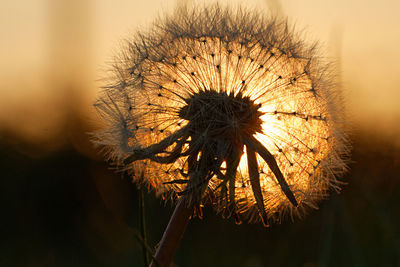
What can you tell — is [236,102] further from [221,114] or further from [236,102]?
[221,114]

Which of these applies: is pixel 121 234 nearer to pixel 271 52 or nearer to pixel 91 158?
pixel 91 158

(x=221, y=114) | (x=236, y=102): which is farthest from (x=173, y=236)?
(x=236, y=102)

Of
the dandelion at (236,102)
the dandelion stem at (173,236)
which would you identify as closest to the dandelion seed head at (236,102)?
the dandelion at (236,102)

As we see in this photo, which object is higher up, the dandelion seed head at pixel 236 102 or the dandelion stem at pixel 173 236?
the dandelion seed head at pixel 236 102

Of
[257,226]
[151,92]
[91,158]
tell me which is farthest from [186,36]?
[91,158]

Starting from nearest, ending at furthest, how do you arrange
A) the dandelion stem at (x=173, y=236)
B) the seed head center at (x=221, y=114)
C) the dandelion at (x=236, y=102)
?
1. the dandelion stem at (x=173, y=236)
2. the seed head center at (x=221, y=114)
3. the dandelion at (x=236, y=102)

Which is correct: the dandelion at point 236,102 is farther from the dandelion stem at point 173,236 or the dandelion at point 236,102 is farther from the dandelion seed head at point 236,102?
the dandelion stem at point 173,236

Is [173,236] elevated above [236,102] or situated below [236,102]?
below
